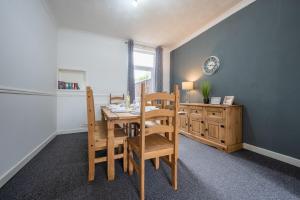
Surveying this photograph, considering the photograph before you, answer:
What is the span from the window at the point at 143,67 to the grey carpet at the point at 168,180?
103 inches

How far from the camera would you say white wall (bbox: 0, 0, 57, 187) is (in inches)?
51.8

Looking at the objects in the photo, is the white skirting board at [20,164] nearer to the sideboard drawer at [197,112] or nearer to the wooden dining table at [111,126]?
the wooden dining table at [111,126]

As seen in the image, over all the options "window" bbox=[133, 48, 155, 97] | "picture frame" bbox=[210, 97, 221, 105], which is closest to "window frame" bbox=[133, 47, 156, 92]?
"window" bbox=[133, 48, 155, 97]

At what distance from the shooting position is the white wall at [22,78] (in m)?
1.32

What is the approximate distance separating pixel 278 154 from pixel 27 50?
387 cm

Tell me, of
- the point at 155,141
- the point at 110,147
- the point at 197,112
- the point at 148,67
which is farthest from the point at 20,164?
the point at 148,67

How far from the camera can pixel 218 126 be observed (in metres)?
2.27

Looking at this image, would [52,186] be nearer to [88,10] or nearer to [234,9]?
[88,10]

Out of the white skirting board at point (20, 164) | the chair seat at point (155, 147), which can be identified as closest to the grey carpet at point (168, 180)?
the white skirting board at point (20, 164)

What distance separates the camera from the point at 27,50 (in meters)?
1.75

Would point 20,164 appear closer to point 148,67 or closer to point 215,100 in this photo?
point 215,100

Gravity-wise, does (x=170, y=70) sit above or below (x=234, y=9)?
below

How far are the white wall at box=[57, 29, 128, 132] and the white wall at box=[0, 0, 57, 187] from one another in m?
0.65

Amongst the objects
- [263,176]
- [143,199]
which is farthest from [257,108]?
[143,199]
